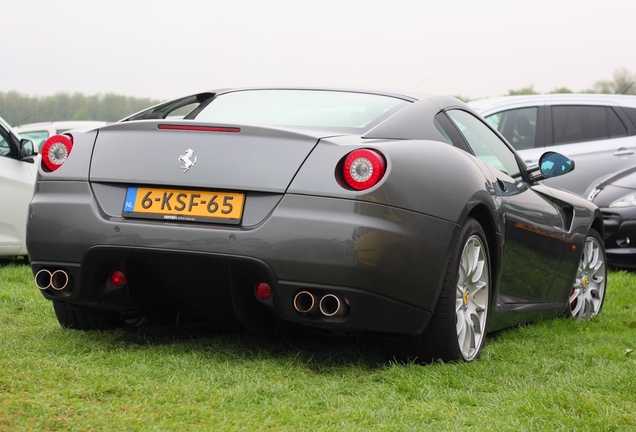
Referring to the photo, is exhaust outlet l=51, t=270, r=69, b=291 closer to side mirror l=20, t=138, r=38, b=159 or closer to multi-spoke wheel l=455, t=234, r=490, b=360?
multi-spoke wheel l=455, t=234, r=490, b=360

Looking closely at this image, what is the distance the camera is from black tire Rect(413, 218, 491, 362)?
15.4 feet

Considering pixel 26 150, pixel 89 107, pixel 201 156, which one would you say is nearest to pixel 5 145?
pixel 26 150

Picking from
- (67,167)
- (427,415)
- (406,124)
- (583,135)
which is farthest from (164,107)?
(583,135)

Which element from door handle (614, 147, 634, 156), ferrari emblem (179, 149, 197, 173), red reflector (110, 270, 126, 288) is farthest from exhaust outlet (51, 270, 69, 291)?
door handle (614, 147, 634, 156)

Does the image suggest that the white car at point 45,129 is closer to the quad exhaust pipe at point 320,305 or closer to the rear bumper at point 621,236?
the rear bumper at point 621,236

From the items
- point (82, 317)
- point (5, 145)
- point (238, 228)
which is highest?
point (238, 228)

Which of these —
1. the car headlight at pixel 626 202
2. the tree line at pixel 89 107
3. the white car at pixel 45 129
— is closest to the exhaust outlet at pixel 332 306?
the car headlight at pixel 626 202

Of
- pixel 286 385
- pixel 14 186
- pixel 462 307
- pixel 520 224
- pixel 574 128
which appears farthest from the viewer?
pixel 574 128

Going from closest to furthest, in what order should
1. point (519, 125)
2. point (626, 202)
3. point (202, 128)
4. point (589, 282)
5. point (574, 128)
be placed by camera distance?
point (202, 128) < point (589, 282) < point (626, 202) < point (519, 125) < point (574, 128)

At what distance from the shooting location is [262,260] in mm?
4312

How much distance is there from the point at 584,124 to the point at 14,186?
625cm

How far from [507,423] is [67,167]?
2.15 m

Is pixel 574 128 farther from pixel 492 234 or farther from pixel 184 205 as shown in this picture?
pixel 184 205

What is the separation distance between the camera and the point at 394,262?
439cm
